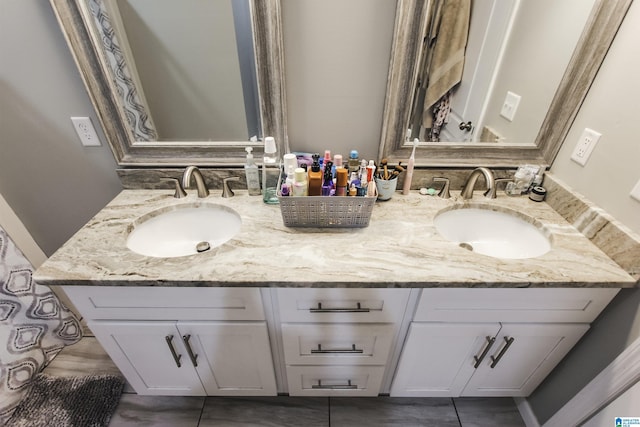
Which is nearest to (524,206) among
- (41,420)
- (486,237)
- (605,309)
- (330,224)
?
(486,237)

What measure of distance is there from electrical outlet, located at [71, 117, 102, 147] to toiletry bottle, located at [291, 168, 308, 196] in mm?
850

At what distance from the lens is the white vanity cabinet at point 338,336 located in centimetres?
82

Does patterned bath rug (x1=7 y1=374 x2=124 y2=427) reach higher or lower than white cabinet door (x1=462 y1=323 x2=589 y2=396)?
lower

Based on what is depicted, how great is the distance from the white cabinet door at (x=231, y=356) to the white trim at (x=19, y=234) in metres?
1.01

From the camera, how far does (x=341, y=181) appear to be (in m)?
0.89

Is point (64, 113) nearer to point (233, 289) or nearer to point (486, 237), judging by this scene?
point (233, 289)

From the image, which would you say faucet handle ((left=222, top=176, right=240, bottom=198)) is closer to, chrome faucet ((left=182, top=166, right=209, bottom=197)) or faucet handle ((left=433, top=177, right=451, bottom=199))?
chrome faucet ((left=182, top=166, right=209, bottom=197))

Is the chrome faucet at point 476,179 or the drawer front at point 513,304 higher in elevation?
the chrome faucet at point 476,179

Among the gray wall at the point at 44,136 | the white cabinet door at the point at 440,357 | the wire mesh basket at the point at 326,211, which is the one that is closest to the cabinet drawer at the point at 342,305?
the white cabinet door at the point at 440,357

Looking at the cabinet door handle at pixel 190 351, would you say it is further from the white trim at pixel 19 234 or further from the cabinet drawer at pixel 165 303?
the white trim at pixel 19 234

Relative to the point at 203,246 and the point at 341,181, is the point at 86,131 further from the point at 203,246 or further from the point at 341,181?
the point at 341,181

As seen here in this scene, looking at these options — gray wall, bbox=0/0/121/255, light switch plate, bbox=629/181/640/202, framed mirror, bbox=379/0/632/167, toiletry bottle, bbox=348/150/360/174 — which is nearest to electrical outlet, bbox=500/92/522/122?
framed mirror, bbox=379/0/632/167

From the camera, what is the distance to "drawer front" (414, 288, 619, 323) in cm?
80

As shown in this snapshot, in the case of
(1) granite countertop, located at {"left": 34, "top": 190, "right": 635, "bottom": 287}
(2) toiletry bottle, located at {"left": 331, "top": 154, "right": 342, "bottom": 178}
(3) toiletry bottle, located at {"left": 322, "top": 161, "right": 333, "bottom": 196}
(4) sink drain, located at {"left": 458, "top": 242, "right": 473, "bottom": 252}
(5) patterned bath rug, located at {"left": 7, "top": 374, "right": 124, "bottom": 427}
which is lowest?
(5) patterned bath rug, located at {"left": 7, "top": 374, "right": 124, "bottom": 427}
